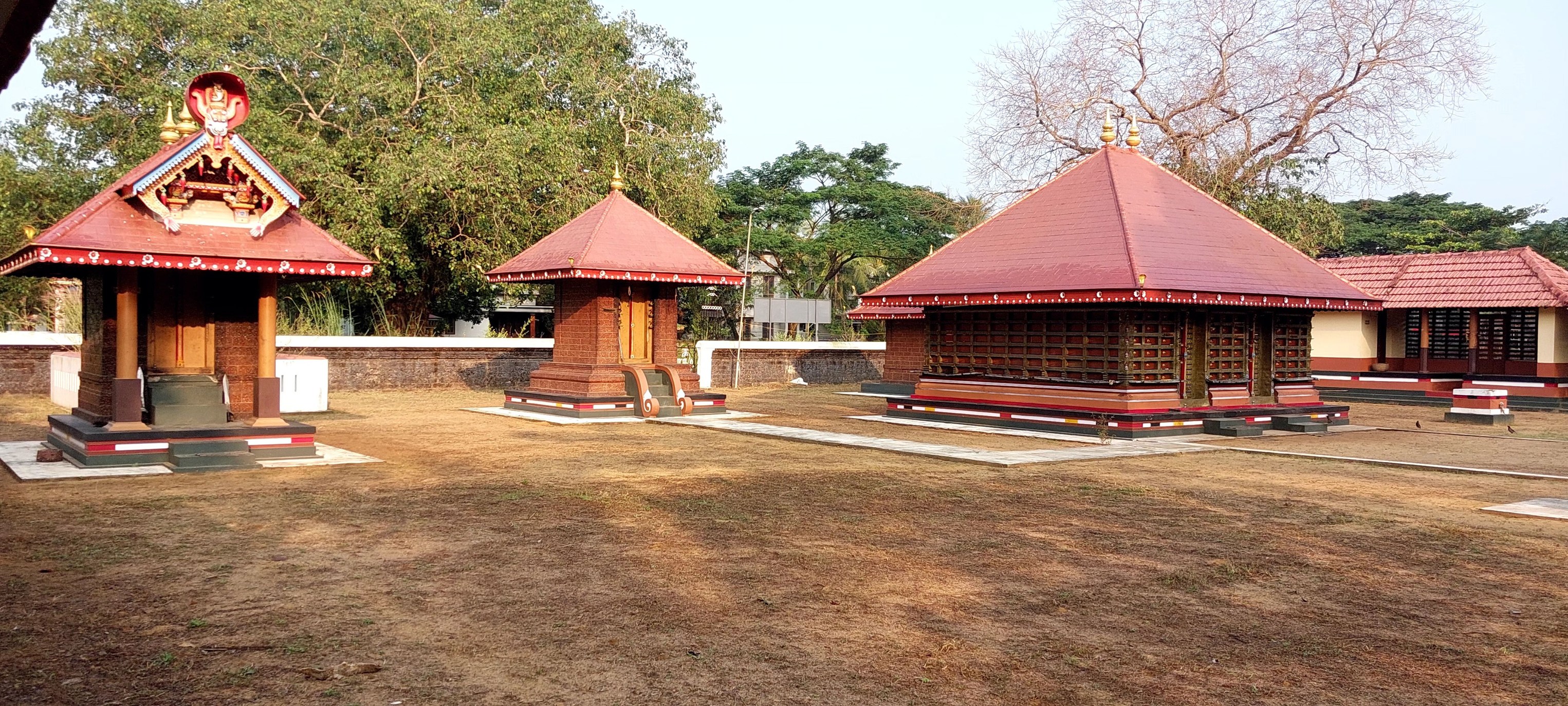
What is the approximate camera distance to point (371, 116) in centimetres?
2727

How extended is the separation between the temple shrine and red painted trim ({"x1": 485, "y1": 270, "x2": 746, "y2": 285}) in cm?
312

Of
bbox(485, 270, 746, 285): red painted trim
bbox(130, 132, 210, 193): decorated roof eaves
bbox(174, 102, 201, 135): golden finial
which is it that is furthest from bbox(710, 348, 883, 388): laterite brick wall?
bbox(130, 132, 210, 193): decorated roof eaves

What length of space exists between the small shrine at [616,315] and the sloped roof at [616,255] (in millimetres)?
21

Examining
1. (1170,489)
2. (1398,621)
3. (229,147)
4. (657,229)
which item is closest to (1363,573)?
(1398,621)

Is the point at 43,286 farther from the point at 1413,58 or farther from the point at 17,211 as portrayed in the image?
the point at 1413,58

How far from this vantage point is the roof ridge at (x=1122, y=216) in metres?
16.9

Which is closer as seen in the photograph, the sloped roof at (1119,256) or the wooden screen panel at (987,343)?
the sloped roof at (1119,256)

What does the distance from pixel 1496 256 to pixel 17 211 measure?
34898mm

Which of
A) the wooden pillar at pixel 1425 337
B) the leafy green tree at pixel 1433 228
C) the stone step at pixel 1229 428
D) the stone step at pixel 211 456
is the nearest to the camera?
the stone step at pixel 211 456

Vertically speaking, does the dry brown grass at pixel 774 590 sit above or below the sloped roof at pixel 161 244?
below

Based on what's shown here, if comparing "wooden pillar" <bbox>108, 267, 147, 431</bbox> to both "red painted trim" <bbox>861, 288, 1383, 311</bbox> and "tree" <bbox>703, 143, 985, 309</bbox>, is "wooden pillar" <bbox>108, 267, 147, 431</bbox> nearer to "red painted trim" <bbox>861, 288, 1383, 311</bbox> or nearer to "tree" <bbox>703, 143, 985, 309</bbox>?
"red painted trim" <bbox>861, 288, 1383, 311</bbox>

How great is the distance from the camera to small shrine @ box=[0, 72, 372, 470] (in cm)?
1234

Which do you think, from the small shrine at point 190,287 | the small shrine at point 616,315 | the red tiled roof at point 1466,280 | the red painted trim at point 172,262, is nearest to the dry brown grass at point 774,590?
the small shrine at point 190,287

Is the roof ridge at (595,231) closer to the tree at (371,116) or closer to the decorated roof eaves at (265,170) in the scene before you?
the tree at (371,116)
